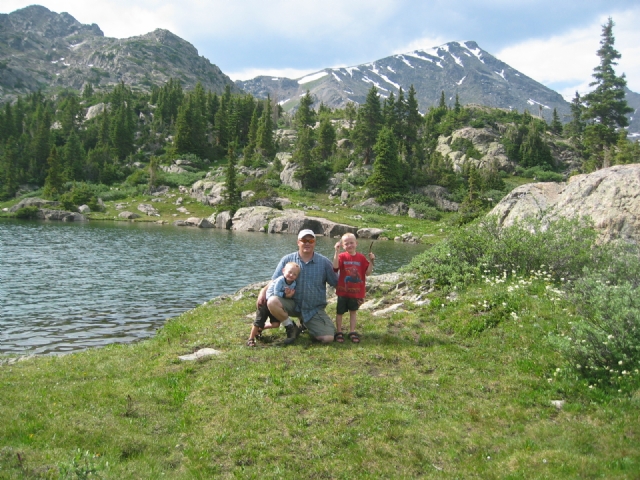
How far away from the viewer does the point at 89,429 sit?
6453mm

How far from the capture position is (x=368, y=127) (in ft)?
339

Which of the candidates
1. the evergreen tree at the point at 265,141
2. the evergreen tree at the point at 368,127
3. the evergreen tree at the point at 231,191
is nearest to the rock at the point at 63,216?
the evergreen tree at the point at 231,191

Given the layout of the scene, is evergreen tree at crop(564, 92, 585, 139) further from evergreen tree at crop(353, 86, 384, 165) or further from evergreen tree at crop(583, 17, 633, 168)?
evergreen tree at crop(353, 86, 384, 165)

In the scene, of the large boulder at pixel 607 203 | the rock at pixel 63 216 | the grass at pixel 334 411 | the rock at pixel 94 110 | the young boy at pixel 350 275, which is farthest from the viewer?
the rock at pixel 94 110

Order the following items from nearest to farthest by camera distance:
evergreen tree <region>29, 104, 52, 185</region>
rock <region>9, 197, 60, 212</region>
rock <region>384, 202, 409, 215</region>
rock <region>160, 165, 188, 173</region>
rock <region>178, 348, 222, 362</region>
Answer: rock <region>178, 348, 222, 362</region> < rock <region>9, 197, 60, 212</region> < rock <region>384, 202, 409, 215</region> < evergreen tree <region>29, 104, 52, 185</region> < rock <region>160, 165, 188, 173</region>

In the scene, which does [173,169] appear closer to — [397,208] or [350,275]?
[397,208]

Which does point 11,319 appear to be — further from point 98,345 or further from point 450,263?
point 450,263

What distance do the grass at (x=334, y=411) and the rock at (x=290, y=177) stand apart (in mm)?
87913

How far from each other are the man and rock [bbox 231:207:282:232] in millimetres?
62941

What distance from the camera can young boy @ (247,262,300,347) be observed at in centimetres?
1105

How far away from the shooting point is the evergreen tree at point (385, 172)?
3393 inches

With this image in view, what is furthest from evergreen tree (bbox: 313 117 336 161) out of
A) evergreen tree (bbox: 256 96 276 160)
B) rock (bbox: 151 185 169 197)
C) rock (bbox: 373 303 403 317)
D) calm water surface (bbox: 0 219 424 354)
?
rock (bbox: 373 303 403 317)

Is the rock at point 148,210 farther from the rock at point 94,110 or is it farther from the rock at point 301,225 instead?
the rock at point 94,110

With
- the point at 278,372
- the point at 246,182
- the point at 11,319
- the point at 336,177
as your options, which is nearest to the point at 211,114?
the point at 246,182
